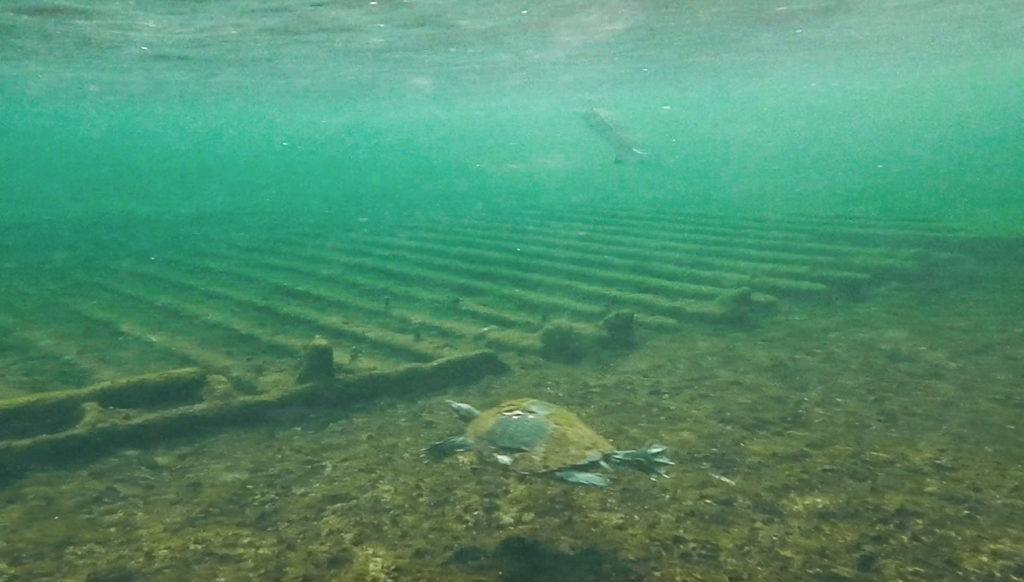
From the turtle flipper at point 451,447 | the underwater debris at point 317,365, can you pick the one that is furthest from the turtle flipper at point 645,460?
the underwater debris at point 317,365

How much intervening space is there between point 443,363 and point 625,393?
1953 millimetres

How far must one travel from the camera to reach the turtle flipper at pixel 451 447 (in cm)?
577

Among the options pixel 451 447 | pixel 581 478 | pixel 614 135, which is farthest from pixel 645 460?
pixel 614 135

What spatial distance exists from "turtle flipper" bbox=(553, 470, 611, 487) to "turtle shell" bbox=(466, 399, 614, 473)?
66 millimetres

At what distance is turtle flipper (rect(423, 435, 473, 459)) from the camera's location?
18.9 feet

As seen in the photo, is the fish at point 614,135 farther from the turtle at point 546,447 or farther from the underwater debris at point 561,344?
the turtle at point 546,447

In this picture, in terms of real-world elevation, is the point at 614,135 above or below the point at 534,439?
above

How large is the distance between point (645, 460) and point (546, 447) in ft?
2.41

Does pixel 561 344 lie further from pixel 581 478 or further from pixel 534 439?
pixel 581 478

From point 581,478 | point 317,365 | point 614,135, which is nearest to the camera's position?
point 581,478

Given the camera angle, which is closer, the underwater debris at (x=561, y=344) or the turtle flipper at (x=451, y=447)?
the turtle flipper at (x=451, y=447)

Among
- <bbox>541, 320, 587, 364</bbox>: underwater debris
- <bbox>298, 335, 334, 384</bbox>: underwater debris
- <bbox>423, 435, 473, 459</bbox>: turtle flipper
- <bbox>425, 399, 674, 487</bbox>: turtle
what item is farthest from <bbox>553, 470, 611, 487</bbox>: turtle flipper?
<bbox>541, 320, 587, 364</bbox>: underwater debris

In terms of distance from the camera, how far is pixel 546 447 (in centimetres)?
518

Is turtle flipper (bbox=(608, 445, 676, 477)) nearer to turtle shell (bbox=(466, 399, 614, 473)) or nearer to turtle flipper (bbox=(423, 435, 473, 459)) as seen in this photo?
turtle shell (bbox=(466, 399, 614, 473))
